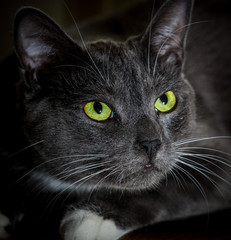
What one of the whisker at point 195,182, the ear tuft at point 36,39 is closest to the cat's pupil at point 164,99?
the whisker at point 195,182

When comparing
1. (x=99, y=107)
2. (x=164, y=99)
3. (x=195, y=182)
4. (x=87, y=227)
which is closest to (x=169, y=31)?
(x=164, y=99)

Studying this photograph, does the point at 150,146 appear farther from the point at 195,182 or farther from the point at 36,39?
the point at 36,39

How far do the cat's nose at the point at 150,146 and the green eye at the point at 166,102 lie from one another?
17cm

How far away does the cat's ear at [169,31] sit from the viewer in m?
1.16

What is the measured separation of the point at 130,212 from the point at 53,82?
481 millimetres

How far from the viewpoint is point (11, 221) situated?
1138 mm

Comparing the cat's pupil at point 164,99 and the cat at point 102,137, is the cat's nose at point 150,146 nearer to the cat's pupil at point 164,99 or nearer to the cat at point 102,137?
the cat at point 102,137

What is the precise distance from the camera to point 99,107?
1.05 metres

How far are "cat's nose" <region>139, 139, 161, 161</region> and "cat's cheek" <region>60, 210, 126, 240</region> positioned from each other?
242 mm

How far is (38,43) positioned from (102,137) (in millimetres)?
356

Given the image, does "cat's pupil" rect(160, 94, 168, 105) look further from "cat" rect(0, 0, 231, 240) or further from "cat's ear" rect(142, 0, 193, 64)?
"cat's ear" rect(142, 0, 193, 64)

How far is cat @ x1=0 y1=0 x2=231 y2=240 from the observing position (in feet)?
3.32

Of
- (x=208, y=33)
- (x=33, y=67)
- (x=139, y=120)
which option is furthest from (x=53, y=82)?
(x=208, y=33)

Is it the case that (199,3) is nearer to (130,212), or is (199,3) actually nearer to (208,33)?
(208,33)
